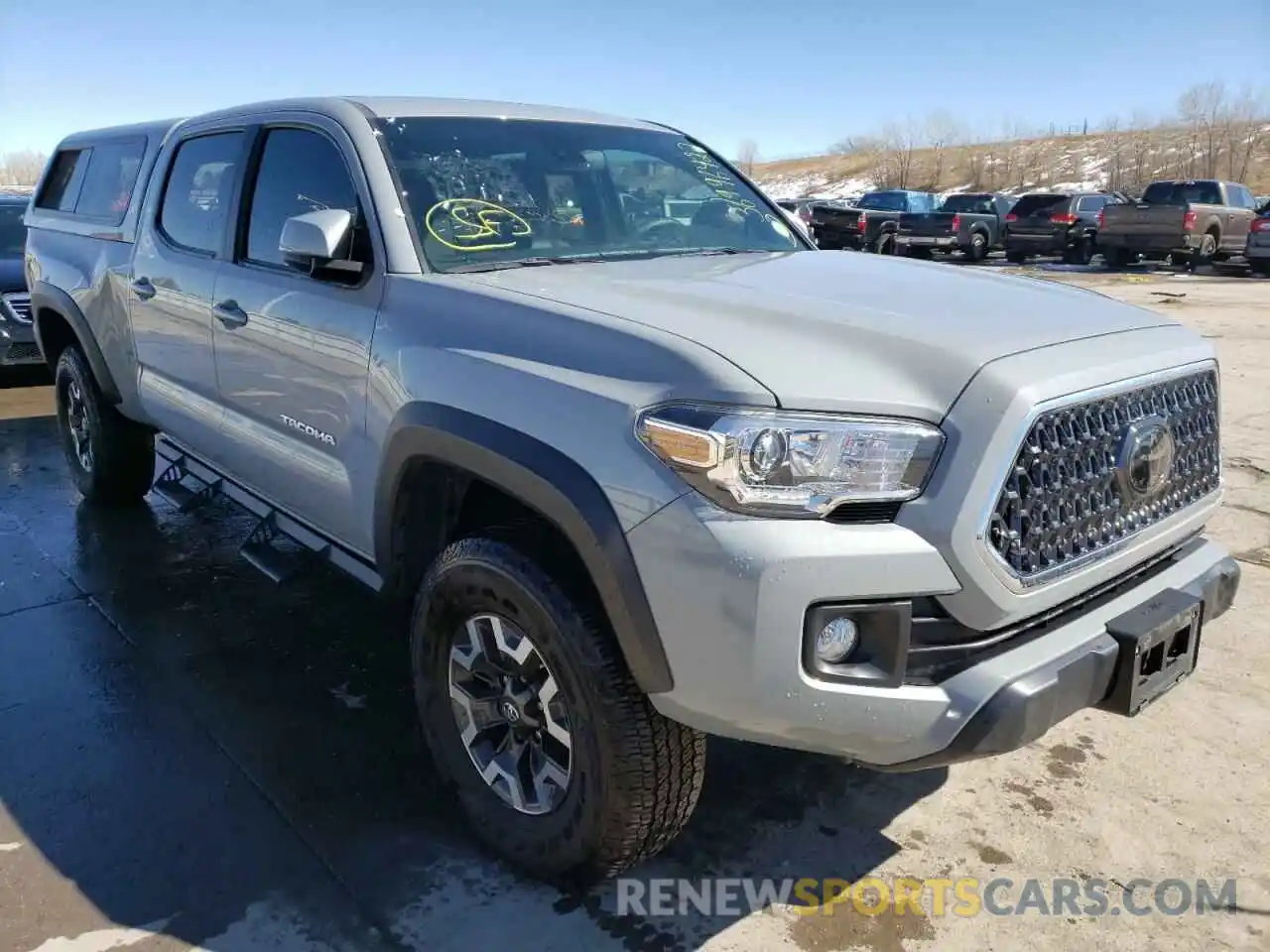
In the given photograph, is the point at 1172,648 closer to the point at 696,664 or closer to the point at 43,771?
the point at 696,664

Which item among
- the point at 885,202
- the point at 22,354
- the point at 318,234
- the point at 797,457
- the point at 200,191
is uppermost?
the point at 200,191

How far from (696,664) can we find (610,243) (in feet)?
5.64

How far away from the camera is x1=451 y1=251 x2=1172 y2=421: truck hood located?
85.8 inches

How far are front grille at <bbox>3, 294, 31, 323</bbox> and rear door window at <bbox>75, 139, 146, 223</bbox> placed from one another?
393cm

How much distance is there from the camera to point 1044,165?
219ft

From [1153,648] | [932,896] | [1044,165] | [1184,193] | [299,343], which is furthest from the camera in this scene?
[1044,165]

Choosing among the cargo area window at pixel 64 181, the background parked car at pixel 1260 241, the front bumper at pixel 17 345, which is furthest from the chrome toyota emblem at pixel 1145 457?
the background parked car at pixel 1260 241

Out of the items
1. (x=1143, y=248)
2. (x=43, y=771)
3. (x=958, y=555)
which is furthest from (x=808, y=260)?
(x=1143, y=248)

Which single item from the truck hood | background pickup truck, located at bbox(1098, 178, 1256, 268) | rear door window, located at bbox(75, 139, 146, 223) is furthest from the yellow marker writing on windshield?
background pickup truck, located at bbox(1098, 178, 1256, 268)

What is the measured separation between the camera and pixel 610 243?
3.42 meters

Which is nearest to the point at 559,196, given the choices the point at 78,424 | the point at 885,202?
the point at 78,424

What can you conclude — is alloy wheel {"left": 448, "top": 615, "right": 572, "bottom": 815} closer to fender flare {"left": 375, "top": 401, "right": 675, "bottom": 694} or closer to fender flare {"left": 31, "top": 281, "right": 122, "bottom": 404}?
fender flare {"left": 375, "top": 401, "right": 675, "bottom": 694}

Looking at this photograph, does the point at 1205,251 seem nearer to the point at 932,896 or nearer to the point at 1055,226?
the point at 1055,226

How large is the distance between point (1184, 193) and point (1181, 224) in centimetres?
207
